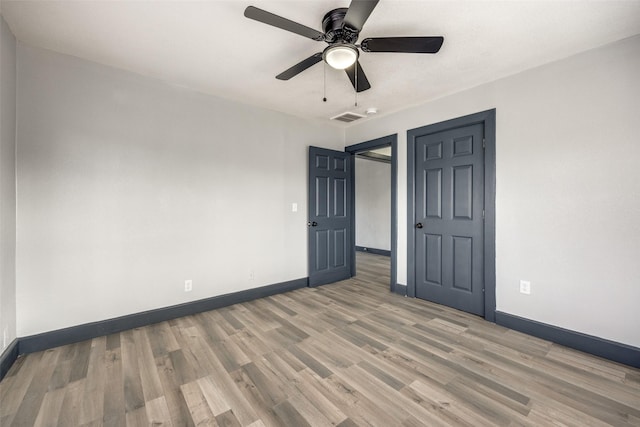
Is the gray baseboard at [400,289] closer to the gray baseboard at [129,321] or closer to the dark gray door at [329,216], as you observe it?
Answer: the dark gray door at [329,216]

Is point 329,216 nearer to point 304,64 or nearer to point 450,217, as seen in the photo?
point 450,217

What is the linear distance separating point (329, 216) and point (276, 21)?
10.2ft

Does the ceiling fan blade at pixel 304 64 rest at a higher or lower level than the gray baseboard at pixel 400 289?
higher

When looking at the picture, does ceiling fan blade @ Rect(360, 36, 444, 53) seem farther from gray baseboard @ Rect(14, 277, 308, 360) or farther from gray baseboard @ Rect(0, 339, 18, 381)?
gray baseboard @ Rect(0, 339, 18, 381)

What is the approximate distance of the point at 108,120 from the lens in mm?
2695

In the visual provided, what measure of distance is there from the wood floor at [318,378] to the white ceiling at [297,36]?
2.61 metres

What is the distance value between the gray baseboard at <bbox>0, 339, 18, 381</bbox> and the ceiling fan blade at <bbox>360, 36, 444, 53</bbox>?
3.41 metres

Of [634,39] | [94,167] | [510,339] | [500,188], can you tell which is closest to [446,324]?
[510,339]

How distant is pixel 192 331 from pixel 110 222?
1.34 m

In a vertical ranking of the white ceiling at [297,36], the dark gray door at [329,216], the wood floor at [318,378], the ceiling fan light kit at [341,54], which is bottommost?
the wood floor at [318,378]

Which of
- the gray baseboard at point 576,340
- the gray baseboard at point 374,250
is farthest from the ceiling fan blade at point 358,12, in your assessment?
the gray baseboard at point 374,250

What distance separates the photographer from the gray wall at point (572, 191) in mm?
2230

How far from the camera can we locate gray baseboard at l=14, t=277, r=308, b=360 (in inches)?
93.0

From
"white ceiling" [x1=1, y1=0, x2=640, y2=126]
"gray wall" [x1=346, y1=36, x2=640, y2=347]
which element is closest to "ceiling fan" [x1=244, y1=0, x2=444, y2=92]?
"white ceiling" [x1=1, y1=0, x2=640, y2=126]
